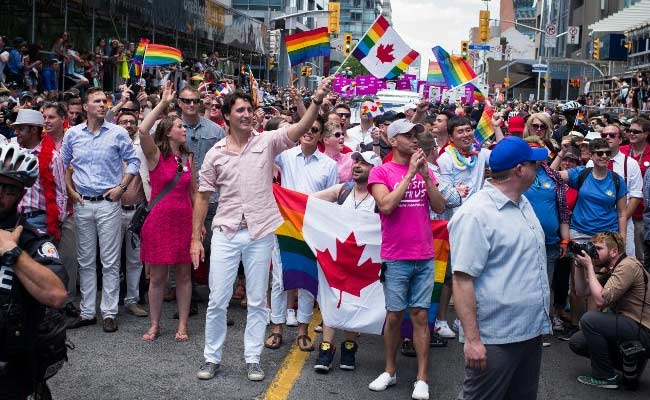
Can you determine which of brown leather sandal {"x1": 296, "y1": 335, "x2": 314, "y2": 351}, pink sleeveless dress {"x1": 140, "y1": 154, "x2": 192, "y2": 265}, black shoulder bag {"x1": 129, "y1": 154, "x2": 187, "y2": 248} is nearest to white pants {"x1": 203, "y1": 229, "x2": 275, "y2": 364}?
brown leather sandal {"x1": 296, "y1": 335, "x2": 314, "y2": 351}

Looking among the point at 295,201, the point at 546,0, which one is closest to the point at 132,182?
the point at 295,201

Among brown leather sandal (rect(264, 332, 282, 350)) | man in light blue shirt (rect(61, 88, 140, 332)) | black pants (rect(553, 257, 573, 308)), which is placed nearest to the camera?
brown leather sandal (rect(264, 332, 282, 350))

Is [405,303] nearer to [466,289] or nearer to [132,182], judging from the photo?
[466,289]

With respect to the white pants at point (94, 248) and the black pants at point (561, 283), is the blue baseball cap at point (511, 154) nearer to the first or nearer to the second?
the white pants at point (94, 248)

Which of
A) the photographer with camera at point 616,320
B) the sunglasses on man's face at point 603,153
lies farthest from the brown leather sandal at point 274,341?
the sunglasses on man's face at point 603,153

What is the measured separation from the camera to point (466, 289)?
457 centimetres

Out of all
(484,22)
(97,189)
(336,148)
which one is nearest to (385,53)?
(336,148)

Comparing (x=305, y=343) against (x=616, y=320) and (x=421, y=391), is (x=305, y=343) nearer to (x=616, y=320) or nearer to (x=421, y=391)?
(x=421, y=391)

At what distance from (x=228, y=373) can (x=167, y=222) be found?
1.65 metres

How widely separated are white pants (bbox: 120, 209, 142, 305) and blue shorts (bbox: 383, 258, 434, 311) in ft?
10.8

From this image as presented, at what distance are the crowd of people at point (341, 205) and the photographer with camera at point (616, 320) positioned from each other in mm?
11

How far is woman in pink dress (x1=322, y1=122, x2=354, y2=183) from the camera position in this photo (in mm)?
8523

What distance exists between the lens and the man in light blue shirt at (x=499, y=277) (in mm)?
4551

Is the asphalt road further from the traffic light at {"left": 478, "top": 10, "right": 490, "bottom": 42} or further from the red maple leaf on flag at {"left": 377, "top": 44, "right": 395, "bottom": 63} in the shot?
the traffic light at {"left": 478, "top": 10, "right": 490, "bottom": 42}
